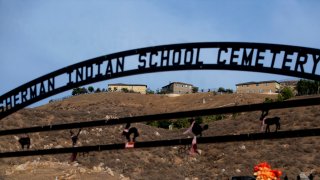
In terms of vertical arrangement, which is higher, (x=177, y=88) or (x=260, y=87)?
(x=177, y=88)

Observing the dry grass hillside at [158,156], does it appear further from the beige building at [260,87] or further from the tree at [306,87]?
the beige building at [260,87]

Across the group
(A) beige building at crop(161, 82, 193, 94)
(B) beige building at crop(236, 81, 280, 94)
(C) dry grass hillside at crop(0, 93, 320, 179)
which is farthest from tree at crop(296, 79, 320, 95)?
(A) beige building at crop(161, 82, 193, 94)

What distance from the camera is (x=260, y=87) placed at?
147625 millimetres

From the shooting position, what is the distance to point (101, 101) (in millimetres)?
127625

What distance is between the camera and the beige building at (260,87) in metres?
143

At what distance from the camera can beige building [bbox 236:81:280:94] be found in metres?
143

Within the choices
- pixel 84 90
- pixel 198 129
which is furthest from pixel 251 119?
pixel 84 90

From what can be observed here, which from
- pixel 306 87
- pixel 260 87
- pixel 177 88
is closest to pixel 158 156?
pixel 306 87

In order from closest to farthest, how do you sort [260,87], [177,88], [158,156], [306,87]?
[158,156] → [306,87] → [260,87] → [177,88]

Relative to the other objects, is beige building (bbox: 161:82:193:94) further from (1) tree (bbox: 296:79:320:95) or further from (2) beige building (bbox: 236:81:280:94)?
(1) tree (bbox: 296:79:320:95)

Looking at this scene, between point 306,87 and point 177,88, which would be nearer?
point 306,87

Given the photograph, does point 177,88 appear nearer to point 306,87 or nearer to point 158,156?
point 306,87

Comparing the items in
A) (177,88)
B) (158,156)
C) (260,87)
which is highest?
(177,88)

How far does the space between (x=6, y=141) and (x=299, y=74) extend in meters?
50.3
